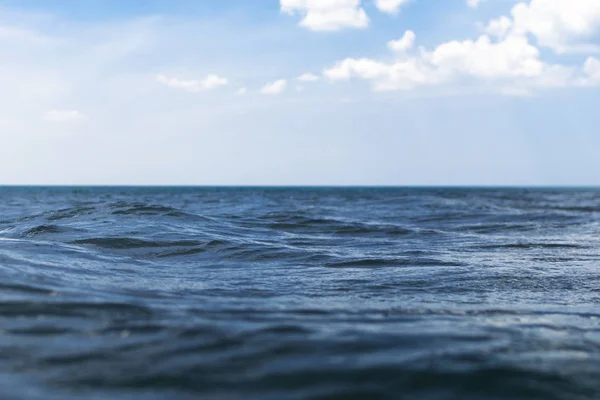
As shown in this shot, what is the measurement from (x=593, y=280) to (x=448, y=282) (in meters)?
2.27

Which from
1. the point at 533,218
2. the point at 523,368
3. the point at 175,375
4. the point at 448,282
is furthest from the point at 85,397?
the point at 533,218

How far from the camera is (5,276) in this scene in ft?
23.7

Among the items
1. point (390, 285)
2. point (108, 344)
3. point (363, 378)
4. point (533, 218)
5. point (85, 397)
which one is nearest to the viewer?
point (85, 397)

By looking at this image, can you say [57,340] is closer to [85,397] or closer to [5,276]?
[85,397]

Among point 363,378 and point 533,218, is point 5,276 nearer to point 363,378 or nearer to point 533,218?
point 363,378

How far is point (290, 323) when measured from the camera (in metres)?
5.61

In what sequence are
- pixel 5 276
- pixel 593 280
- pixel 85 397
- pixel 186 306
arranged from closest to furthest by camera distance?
1. pixel 85 397
2. pixel 186 306
3. pixel 5 276
4. pixel 593 280

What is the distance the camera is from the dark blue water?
13.2 ft

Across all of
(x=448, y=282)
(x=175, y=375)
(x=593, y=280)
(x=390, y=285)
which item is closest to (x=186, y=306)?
(x=175, y=375)

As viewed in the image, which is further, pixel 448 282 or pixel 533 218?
pixel 533 218

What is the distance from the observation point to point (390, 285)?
26.8 ft

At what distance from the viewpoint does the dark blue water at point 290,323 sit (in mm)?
4012

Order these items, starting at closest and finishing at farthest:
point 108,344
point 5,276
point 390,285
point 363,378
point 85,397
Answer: point 85,397
point 363,378
point 108,344
point 5,276
point 390,285

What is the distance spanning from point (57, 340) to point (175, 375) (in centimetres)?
127
